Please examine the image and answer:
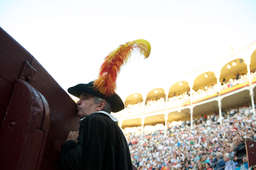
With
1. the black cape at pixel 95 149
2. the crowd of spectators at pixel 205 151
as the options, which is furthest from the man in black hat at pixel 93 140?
the crowd of spectators at pixel 205 151

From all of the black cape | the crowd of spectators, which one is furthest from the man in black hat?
the crowd of spectators

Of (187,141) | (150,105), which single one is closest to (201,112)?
(150,105)

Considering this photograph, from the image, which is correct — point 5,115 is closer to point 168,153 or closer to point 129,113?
point 168,153

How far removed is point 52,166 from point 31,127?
384mm

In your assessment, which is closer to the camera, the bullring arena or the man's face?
the man's face

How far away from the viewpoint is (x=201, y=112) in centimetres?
2131

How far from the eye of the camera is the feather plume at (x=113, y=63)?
4.90ft

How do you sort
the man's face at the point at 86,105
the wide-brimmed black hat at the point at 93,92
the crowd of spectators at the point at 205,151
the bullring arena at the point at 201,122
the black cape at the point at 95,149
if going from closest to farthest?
the black cape at the point at 95,149, the man's face at the point at 86,105, the wide-brimmed black hat at the point at 93,92, the crowd of spectators at the point at 205,151, the bullring arena at the point at 201,122

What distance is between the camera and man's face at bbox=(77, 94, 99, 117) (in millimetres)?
1434

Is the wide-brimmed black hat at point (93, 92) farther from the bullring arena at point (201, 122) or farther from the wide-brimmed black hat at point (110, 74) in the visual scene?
the bullring arena at point (201, 122)

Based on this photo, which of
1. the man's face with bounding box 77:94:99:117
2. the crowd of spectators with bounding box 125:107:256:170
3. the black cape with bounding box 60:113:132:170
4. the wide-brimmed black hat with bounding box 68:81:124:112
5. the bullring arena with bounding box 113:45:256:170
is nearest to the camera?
the black cape with bounding box 60:113:132:170

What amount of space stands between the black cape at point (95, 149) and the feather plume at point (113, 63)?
0.68 feet

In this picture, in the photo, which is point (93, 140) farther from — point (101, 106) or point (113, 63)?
point (113, 63)

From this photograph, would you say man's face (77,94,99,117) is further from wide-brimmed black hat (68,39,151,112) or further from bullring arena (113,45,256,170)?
bullring arena (113,45,256,170)
